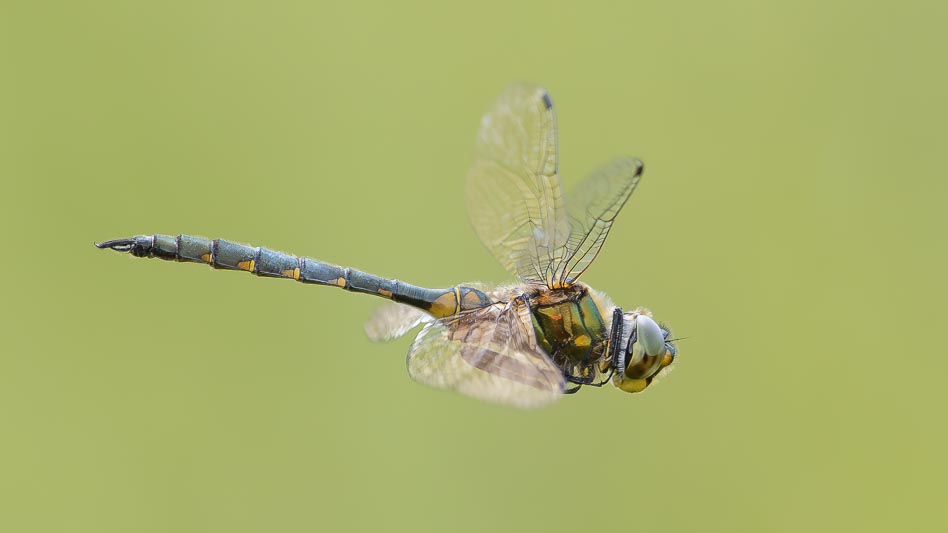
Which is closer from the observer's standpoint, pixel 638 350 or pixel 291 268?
pixel 638 350

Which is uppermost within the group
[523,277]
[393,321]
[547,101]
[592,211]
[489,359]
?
[547,101]

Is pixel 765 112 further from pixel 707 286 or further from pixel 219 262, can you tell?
pixel 219 262

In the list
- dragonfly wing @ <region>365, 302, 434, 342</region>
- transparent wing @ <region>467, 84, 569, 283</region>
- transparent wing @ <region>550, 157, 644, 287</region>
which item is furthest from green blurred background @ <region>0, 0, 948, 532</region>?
transparent wing @ <region>550, 157, 644, 287</region>

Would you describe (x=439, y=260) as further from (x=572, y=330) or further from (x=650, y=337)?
(x=650, y=337)

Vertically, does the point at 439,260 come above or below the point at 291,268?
above

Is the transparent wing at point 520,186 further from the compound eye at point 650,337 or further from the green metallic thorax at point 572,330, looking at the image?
the compound eye at point 650,337

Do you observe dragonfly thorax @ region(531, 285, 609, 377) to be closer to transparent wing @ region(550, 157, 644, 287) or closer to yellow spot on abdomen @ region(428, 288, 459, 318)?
transparent wing @ region(550, 157, 644, 287)

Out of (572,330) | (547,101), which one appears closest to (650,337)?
(572,330)
